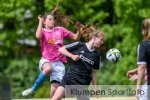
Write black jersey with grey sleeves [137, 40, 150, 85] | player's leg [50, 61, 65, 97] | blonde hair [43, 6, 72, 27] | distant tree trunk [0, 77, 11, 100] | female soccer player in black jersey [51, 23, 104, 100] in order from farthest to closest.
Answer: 1. distant tree trunk [0, 77, 11, 100]
2. blonde hair [43, 6, 72, 27]
3. player's leg [50, 61, 65, 97]
4. female soccer player in black jersey [51, 23, 104, 100]
5. black jersey with grey sleeves [137, 40, 150, 85]

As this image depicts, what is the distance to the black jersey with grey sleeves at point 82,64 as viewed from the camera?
941cm

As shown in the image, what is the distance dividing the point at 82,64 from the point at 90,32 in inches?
25.4

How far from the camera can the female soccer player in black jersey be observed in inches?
370

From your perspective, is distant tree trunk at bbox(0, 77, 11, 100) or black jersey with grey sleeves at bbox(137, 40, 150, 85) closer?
black jersey with grey sleeves at bbox(137, 40, 150, 85)

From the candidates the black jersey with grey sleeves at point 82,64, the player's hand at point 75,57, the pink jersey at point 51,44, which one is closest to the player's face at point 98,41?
the black jersey with grey sleeves at point 82,64

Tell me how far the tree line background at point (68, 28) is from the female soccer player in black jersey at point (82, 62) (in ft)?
33.5

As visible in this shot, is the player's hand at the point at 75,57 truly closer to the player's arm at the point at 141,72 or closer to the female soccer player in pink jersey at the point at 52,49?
the player's arm at the point at 141,72

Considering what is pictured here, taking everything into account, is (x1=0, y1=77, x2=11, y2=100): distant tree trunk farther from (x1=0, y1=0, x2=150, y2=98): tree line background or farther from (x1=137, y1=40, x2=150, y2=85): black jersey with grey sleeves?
(x1=137, y1=40, x2=150, y2=85): black jersey with grey sleeves

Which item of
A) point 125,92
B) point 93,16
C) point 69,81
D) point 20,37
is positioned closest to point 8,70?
point 20,37

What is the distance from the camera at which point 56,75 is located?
1060 cm

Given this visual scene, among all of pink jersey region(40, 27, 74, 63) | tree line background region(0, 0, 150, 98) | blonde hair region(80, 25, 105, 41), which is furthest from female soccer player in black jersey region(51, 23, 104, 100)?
tree line background region(0, 0, 150, 98)

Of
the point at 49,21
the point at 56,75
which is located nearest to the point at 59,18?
the point at 49,21

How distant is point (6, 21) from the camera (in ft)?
75.2

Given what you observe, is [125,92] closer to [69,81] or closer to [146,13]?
[69,81]
